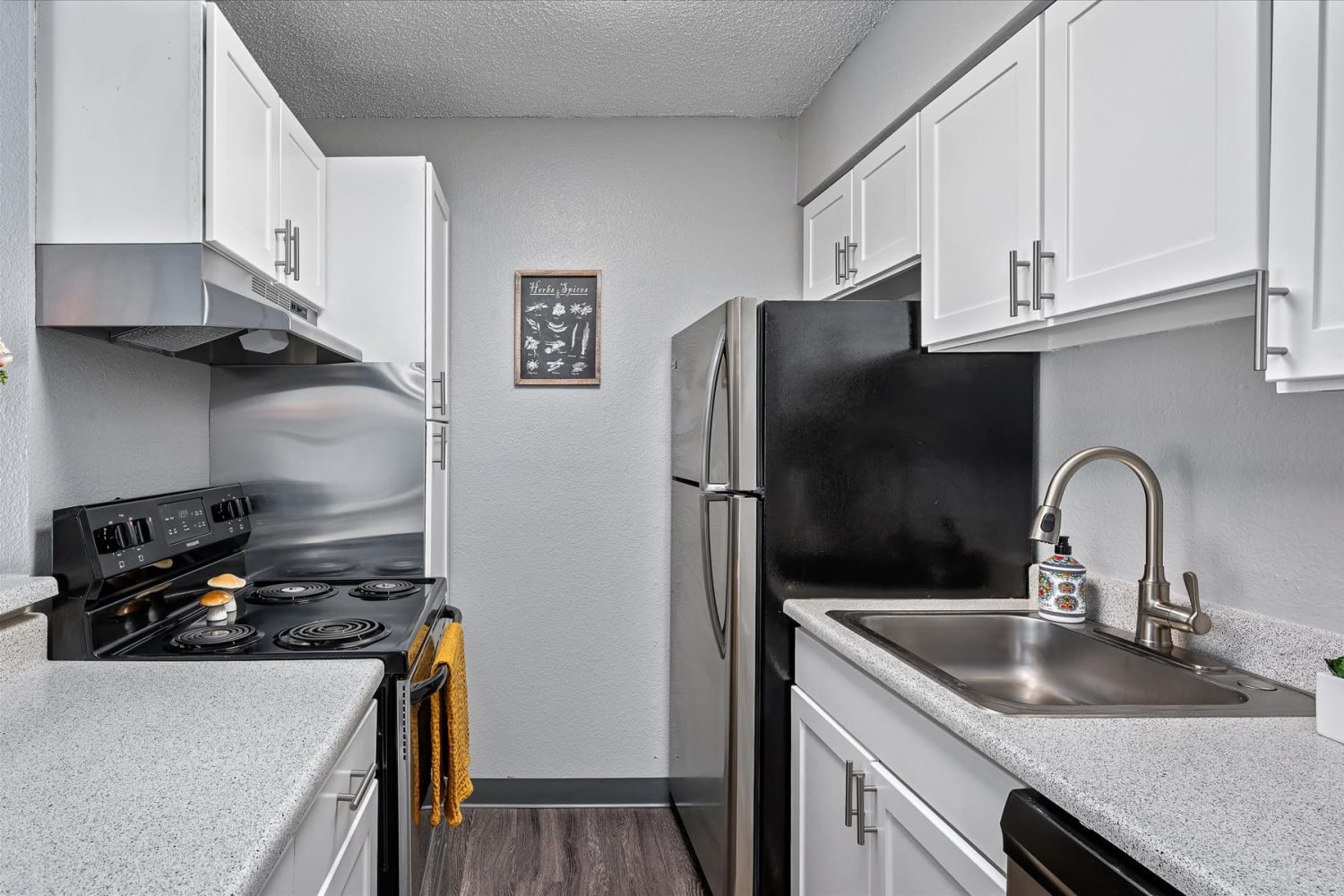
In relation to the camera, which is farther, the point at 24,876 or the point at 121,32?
the point at 121,32

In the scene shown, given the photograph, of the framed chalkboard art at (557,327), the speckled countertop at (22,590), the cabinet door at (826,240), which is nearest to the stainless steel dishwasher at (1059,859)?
the speckled countertop at (22,590)

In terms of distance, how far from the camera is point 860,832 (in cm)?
144

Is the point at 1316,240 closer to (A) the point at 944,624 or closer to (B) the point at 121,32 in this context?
(A) the point at 944,624

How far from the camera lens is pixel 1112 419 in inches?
67.9

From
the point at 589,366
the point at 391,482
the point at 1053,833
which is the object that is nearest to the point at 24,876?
the point at 1053,833

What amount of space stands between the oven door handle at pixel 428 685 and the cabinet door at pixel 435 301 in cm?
101

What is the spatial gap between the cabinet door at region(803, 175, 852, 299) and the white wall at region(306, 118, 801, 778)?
0.35 ft

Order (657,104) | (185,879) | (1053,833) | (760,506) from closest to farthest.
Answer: (185,879) < (1053,833) < (760,506) < (657,104)

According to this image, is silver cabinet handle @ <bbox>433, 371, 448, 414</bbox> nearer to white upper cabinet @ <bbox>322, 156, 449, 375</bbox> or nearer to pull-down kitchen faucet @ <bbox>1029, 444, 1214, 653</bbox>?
white upper cabinet @ <bbox>322, 156, 449, 375</bbox>

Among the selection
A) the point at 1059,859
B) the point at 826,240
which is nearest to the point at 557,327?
the point at 826,240

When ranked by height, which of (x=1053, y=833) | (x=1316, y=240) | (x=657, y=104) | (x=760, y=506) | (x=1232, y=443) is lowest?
(x=1053, y=833)

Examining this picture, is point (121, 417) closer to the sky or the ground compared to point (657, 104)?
closer to the ground

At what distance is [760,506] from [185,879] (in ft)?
4.78

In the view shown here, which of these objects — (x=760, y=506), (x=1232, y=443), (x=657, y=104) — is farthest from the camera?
(x=657, y=104)
